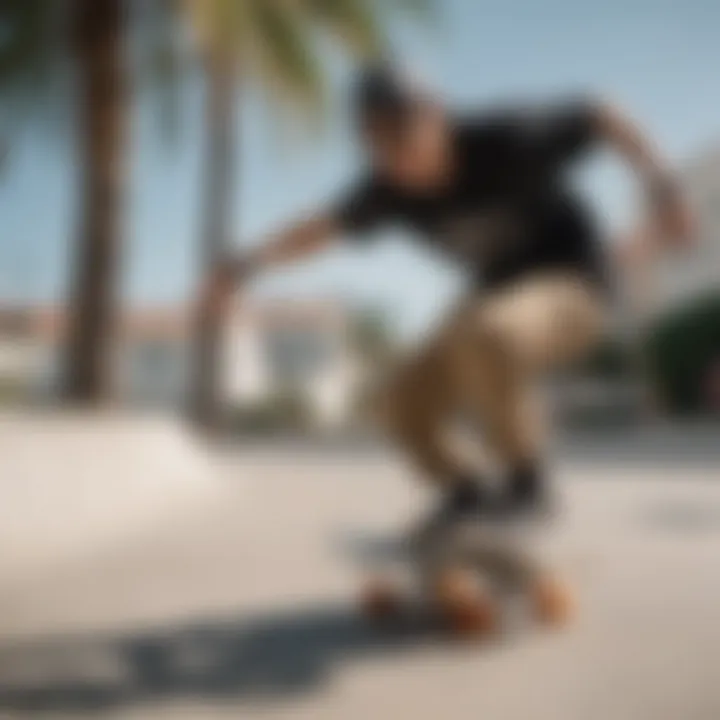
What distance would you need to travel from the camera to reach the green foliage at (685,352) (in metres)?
0.75

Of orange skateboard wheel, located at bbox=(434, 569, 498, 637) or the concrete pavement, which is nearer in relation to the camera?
the concrete pavement

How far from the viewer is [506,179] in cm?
77

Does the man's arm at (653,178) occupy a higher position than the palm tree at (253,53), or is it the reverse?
the palm tree at (253,53)

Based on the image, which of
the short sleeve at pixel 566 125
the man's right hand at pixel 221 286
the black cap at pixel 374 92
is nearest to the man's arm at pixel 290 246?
the man's right hand at pixel 221 286

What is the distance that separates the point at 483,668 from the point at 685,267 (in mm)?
415

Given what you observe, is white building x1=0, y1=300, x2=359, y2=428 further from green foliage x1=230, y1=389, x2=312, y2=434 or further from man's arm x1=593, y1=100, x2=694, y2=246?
man's arm x1=593, y1=100, x2=694, y2=246

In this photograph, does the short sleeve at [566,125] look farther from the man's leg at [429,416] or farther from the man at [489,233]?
the man's leg at [429,416]

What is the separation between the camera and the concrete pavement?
0.69 metres

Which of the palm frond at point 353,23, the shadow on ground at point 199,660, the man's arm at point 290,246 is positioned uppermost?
the palm frond at point 353,23

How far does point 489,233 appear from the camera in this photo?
77 cm

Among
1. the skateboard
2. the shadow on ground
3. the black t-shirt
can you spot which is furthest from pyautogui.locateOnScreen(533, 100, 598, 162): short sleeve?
the shadow on ground

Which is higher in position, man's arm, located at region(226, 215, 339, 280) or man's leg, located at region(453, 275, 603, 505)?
man's arm, located at region(226, 215, 339, 280)

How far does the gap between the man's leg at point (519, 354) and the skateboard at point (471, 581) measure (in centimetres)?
8

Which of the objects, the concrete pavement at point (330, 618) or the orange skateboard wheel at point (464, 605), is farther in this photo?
the orange skateboard wheel at point (464, 605)
